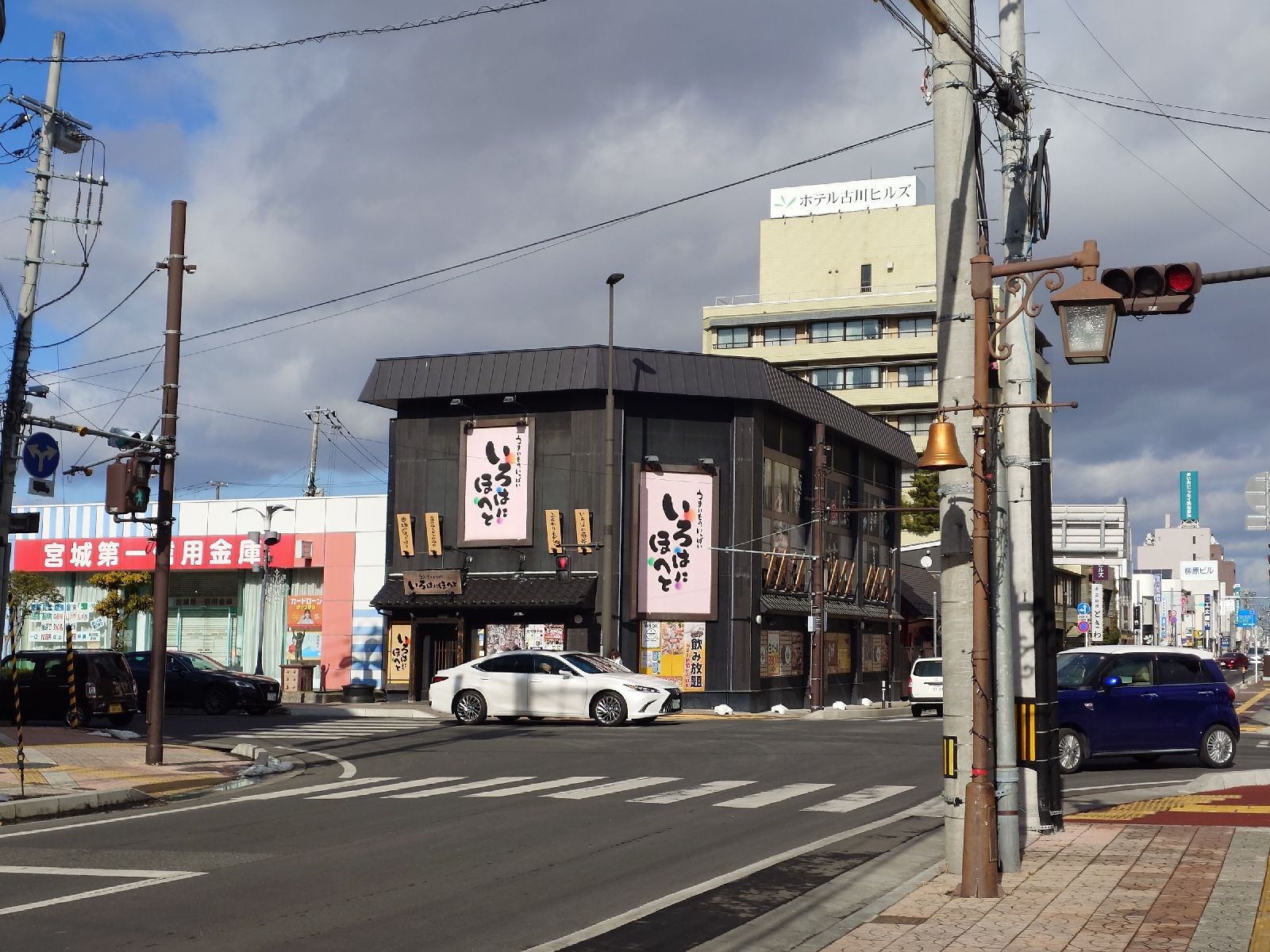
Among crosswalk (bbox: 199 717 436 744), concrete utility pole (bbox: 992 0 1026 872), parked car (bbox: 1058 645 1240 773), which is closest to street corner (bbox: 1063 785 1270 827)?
concrete utility pole (bbox: 992 0 1026 872)

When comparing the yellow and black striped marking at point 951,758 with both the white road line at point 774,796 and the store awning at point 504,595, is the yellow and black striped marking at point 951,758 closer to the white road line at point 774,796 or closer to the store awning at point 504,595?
the white road line at point 774,796

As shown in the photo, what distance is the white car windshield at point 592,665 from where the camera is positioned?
29.2 metres

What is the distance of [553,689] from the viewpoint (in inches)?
1147

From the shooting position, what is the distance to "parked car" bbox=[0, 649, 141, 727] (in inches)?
1101

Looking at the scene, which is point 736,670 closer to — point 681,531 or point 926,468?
point 681,531

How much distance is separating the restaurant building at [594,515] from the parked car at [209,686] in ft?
29.1

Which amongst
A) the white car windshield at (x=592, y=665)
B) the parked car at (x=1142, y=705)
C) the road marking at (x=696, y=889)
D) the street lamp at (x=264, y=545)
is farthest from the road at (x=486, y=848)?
the street lamp at (x=264, y=545)

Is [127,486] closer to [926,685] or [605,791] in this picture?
[605,791]

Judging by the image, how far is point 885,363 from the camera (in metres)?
84.2

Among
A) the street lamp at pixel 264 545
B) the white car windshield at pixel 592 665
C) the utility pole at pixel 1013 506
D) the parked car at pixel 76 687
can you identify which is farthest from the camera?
the street lamp at pixel 264 545

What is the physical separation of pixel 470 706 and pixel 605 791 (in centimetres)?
1314

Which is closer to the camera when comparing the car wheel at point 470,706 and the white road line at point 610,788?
the white road line at point 610,788

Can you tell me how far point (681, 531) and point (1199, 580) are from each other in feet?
504

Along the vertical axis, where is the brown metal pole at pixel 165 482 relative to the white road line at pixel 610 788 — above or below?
above
